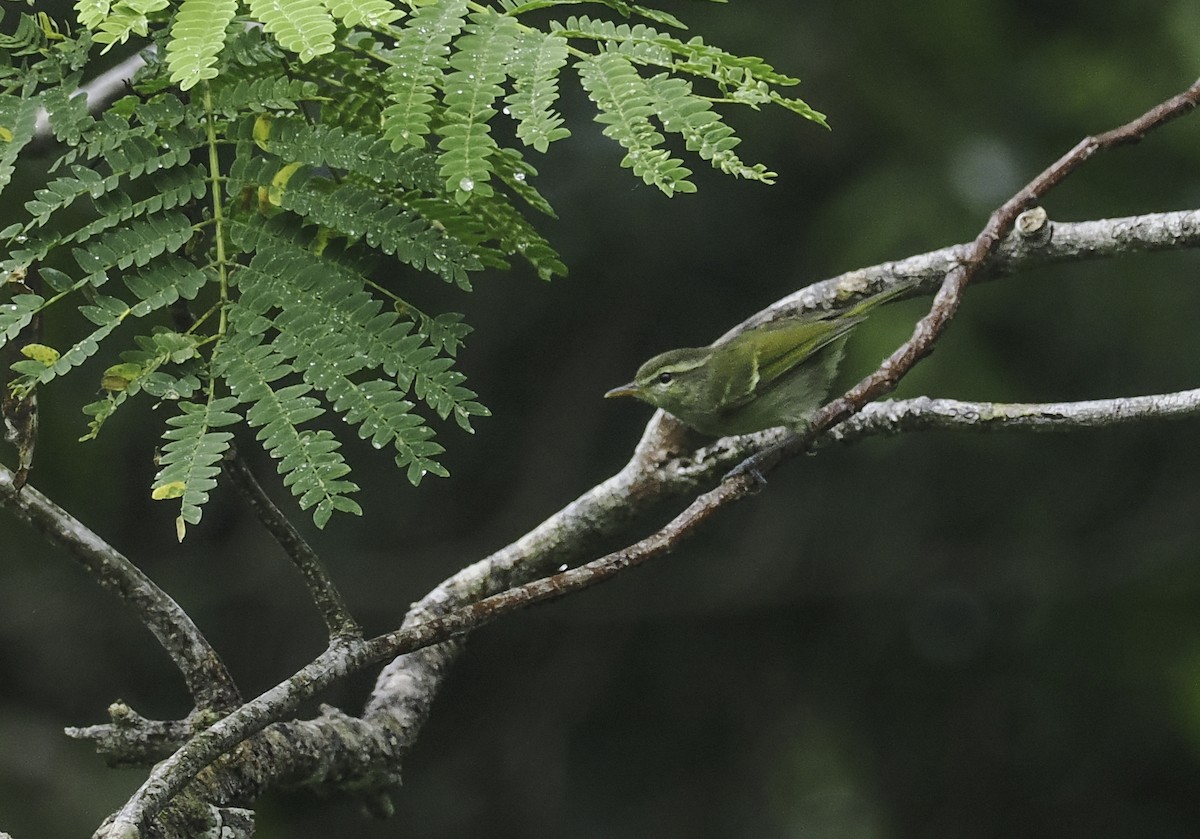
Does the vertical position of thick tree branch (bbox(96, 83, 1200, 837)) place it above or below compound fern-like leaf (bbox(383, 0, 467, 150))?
below

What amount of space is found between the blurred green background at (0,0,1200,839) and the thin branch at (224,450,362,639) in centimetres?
285

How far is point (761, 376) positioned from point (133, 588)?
2001 mm

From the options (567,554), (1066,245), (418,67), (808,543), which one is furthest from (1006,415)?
(808,543)

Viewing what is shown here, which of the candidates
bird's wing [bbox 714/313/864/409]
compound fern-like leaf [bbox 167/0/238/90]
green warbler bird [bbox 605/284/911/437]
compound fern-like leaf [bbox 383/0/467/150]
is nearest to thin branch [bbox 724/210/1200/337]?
green warbler bird [bbox 605/284/911/437]

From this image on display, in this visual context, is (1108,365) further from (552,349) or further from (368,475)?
(368,475)

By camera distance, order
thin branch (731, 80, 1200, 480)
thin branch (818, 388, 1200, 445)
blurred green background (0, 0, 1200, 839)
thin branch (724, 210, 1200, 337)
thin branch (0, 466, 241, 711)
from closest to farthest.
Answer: thin branch (0, 466, 241, 711), thin branch (818, 388, 1200, 445), thin branch (731, 80, 1200, 480), thin branch (724, 210, 1200, 337), blurred green background (0, 0, 1200, 839)

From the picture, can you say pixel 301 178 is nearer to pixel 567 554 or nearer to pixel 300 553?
pixel 300 553

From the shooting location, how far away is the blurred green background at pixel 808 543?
5.13m

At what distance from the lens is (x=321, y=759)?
7.86 ft

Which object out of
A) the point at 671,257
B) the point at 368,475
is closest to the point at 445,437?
the point at 368,475

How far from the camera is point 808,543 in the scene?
6.04 meters

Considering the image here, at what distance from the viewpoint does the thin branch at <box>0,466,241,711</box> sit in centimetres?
213

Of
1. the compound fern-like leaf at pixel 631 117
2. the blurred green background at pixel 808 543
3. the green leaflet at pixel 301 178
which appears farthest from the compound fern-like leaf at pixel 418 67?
the blurred green background at pixel 808 543

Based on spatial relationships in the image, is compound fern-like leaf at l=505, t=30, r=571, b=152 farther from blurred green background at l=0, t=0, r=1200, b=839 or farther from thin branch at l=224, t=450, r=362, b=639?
blurred green background at l=0, t=0, r=1200, b=839
